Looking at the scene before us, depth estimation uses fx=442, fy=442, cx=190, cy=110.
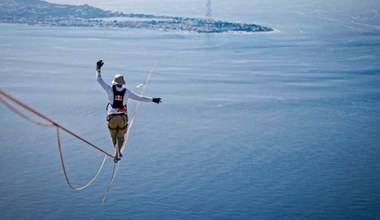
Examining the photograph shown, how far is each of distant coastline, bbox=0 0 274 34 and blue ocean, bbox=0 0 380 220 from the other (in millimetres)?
38347

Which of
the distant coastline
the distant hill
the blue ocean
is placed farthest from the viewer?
the distant hill

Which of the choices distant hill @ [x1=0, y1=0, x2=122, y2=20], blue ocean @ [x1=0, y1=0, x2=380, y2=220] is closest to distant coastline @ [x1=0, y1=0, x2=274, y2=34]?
distant hill @ [x1=0, y1=0, x2=122, y2=20]

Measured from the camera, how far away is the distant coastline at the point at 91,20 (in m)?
104

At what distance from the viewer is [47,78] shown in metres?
53.9

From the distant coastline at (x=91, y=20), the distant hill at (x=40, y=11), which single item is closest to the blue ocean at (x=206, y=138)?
the distant coastline at (x=91, y=20)

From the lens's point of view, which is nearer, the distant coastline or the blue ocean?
the blue ocean

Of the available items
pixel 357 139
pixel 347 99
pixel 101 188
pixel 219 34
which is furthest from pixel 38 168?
pixel 219 34

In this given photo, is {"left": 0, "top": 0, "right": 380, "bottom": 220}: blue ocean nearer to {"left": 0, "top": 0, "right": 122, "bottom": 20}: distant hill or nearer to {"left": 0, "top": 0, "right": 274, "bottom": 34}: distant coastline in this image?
{"left": 0, "top": 0, "right": 274, "bottom": 34}: distant coastline

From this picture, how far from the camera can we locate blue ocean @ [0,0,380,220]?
26953 mm

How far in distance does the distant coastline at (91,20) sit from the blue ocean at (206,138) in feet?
126

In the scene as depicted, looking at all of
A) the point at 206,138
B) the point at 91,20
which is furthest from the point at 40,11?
the point at 206,138

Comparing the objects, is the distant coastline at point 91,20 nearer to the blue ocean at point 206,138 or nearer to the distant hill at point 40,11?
the distant hill at point 40,11

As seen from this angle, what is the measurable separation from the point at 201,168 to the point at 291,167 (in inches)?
245

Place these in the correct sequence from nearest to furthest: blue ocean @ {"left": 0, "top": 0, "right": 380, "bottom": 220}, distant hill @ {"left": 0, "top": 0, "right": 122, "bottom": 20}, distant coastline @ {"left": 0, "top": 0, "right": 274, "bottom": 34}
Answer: blue ocean @ {"left": 0, "top": 0, "right": 380, "bottom": 220} < distant coastline @ {"left": 0, "top": 0, "right": 274, "bottom": 34} < distant hill @ {"left": 0, "top": 0, "right": 122, "bottom": 20}
